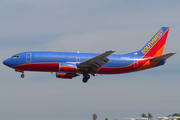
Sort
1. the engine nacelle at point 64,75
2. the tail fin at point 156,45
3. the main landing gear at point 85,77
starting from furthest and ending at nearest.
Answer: the tail fin at point 156,45 < the engine nacelle at point 64,75 < the main landing gear at point 85,77

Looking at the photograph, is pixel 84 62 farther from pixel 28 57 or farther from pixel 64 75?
pixel 28 57

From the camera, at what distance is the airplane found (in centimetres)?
4616

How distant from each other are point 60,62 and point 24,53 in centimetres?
631

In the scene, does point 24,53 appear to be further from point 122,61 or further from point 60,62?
point 122,61

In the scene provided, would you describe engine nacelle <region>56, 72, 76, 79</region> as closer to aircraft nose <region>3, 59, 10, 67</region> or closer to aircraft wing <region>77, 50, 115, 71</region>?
aircraft wing <region>77, 50, 115, 71</region>

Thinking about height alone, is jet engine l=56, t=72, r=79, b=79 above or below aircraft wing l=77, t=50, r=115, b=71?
below

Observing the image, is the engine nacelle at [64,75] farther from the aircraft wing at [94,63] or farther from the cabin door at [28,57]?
the cabin door at [28,57]

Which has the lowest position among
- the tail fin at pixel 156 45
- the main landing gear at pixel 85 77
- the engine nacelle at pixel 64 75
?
the main landing gear at pixel 85 77

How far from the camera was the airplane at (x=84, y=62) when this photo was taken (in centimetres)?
4616

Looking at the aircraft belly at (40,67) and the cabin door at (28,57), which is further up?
the cabin door at (28,57)

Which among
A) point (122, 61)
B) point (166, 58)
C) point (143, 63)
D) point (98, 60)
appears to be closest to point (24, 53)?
point (98, 60)

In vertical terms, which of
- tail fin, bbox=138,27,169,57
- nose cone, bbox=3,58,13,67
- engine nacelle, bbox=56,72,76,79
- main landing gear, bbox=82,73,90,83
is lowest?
main landing gear, bbox=82,73,90,83

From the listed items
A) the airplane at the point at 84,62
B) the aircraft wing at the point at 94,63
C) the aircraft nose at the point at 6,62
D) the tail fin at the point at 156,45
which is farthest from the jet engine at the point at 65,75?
the tail fin at the point at 156,45

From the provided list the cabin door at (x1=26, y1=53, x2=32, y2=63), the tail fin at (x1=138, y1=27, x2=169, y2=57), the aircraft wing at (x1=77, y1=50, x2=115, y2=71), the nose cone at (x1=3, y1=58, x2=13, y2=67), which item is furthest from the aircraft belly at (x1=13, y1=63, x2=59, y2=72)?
the tail fin at (x1=138, y1=27, x2=169, y2=57)
